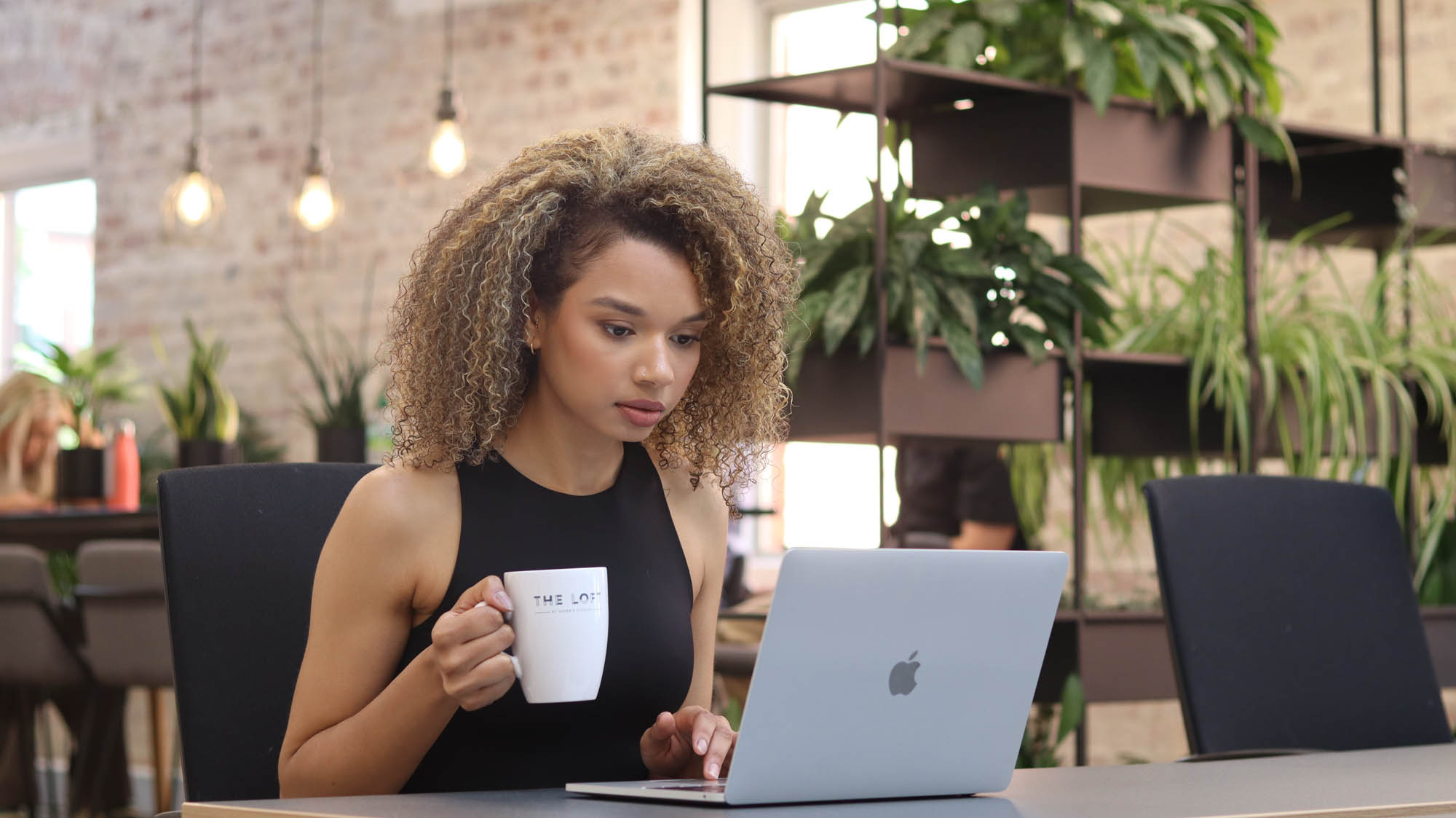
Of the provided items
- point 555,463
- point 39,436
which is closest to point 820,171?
point 39,436

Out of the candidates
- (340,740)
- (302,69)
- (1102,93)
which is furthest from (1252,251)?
(302,69)

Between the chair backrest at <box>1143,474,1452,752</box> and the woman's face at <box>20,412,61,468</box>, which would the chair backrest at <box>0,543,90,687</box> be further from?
the chair backrest at <box>1143,474,1452,752</box>

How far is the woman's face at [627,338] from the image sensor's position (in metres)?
1.49

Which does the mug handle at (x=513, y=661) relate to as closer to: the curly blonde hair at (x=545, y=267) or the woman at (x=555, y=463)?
the woman at (x=555, y=463)

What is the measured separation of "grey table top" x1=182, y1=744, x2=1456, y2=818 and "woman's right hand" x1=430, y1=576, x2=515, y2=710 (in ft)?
0.28

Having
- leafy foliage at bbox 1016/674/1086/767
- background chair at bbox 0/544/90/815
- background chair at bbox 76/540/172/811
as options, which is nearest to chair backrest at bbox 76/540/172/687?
background chair at bbox 76/540/172/811

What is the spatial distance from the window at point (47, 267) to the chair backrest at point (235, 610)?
21.3ft

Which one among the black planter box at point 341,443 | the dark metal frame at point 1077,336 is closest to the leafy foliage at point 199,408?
the black planter box at point 341,443

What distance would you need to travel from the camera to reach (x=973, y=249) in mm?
3291

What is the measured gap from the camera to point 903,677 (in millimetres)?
1178

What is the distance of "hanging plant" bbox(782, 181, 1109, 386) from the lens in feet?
10.3

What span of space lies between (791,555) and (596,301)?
0.49 metres

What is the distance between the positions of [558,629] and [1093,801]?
0.41m

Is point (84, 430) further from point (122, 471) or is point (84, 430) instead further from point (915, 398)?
point (915, 398)
